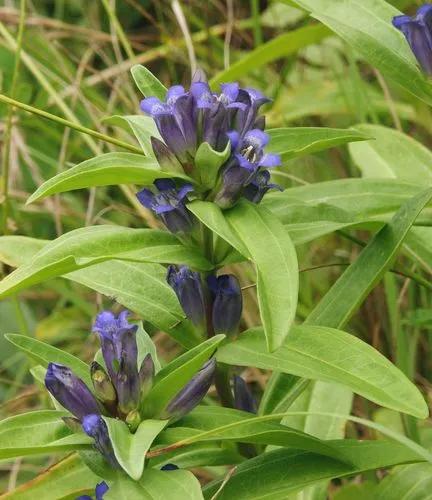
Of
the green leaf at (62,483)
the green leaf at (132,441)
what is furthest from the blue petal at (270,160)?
the green leaf at (62,483)

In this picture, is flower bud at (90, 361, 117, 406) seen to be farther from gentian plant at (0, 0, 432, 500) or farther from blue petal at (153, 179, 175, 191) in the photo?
blue petal at (153, 179, 175, 191)

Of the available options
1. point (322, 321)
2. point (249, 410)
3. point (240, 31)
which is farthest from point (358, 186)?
point (240, 31)

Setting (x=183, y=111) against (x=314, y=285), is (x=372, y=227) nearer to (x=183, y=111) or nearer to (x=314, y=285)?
(x=183, y=111)

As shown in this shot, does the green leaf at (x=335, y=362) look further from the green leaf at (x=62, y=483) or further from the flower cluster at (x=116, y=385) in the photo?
the green leaf at (x=62, y=483)

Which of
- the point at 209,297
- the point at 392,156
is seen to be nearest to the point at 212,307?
the point at 209,297

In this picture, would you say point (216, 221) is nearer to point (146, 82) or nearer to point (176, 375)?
point (176, 375)
